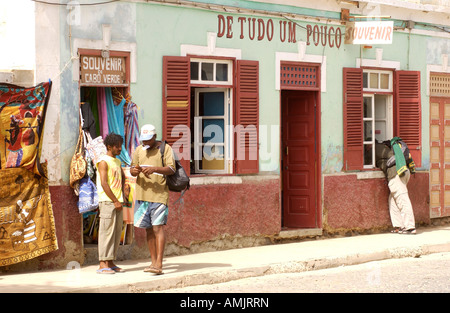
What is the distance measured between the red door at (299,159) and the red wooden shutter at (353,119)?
69 cm

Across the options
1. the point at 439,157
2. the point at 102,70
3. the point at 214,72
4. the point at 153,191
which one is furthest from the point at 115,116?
the point at 439,157

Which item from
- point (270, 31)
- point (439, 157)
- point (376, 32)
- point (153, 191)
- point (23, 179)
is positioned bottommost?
point (153, 191)

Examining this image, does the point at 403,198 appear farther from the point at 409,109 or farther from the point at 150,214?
the point at 150,214

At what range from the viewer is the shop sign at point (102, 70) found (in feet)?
37.2

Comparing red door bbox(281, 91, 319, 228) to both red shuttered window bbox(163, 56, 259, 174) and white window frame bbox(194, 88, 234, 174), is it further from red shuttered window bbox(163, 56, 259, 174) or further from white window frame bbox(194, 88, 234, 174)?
white window frame bbox(194, 88, 234, 174)

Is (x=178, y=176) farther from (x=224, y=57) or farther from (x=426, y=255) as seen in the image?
(x=426, y=255)

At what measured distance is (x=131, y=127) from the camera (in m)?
11.9

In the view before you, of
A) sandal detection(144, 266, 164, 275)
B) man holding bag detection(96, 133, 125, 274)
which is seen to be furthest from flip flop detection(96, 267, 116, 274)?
sandal detection(144, 266, 164, 275)

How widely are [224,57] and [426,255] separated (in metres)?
4.57

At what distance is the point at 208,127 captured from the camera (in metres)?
13.2

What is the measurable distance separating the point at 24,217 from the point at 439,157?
9.12m

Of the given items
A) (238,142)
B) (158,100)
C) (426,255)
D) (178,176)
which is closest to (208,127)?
(238,142)

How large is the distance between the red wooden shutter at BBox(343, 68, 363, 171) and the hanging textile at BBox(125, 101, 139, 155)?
4434 millimetres

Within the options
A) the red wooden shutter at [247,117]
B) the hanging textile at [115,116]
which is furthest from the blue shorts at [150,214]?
the red wooden shutter at [247,117]
